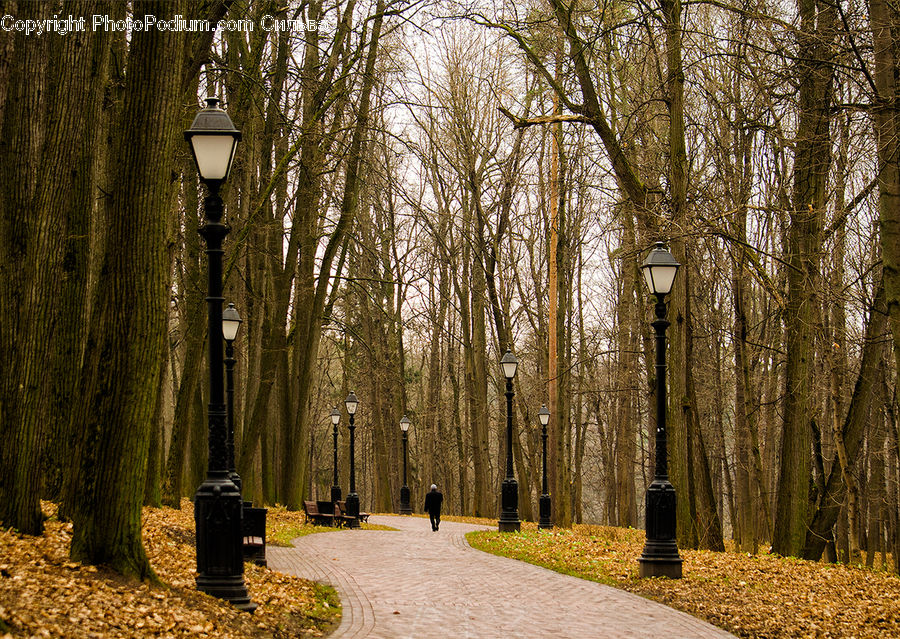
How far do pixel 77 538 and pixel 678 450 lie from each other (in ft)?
36.1

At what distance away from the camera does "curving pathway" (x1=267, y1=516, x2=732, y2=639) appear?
876 cm

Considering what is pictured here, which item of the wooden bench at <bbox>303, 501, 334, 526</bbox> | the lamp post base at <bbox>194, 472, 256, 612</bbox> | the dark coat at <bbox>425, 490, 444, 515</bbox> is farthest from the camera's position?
the dark coat at <bbox>425, 490, 444, 515</bbox>

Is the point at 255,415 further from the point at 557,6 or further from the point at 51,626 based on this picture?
the point at 51,626

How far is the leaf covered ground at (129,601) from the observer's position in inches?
242

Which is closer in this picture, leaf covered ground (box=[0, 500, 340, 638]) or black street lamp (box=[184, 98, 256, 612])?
leaf covered ground (box=[0, 500, 340, 638])

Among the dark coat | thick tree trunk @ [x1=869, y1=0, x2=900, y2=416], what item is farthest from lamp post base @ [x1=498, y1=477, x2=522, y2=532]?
thick tree trunk @ [x1=869, y1=0, x2=900, y2=416]

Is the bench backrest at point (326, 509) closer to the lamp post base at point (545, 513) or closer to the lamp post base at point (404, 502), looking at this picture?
the lamp post base at point (545, 513)

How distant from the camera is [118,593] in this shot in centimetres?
731

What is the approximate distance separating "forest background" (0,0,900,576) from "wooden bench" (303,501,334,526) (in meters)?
1.88

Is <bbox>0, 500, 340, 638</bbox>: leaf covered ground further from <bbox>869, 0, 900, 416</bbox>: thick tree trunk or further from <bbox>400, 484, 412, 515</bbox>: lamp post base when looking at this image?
<bbox>400, 484, 412, 515</bbox>: lamp post base

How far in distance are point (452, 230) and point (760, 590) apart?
27648 mm

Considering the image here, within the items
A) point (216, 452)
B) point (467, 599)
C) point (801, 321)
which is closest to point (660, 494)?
point (467, 599)

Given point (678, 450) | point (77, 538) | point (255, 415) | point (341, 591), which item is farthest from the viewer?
point (255, 415)

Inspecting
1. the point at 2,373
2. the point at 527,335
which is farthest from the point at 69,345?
the point at 527,335
